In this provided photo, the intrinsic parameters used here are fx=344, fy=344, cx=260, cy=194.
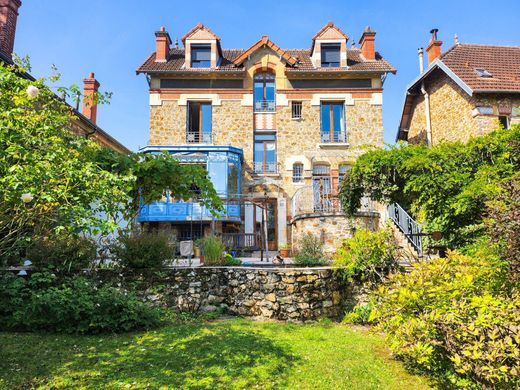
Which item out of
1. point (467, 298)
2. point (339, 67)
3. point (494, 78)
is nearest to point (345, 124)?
point (339, 67)

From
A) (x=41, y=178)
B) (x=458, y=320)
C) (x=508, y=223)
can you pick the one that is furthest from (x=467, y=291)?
(x=41, y=178)

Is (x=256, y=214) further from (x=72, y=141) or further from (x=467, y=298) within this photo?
(x=467, y=298)

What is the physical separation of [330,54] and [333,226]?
10367 millimetres

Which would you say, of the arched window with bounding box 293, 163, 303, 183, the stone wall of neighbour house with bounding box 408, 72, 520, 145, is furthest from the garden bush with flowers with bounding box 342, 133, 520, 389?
the arched window with bounding box 293, 163, 303, 183

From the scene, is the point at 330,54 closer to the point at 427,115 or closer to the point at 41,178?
the point at 427,115

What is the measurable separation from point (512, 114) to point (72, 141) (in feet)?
46.6

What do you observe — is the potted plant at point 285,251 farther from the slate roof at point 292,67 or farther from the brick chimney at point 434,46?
the brick chimney at point 434,46

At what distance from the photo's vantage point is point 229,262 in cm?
894

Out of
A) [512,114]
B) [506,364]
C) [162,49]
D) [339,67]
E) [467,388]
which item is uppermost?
[162,49]

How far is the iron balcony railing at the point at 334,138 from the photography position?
17.2 meters

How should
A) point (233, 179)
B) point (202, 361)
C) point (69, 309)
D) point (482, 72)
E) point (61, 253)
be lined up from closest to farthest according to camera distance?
1. point (202, 361)
2. point (69, 309)
3. point (61, 253)
4. point (482, 72)
5. point (233, 179)

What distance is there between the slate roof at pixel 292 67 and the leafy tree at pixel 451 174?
32.4 feet

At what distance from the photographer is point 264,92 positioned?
1769cm

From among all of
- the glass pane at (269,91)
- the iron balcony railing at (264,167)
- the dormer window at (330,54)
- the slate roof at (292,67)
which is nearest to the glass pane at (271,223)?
the iron balcony railing at (264,167)
